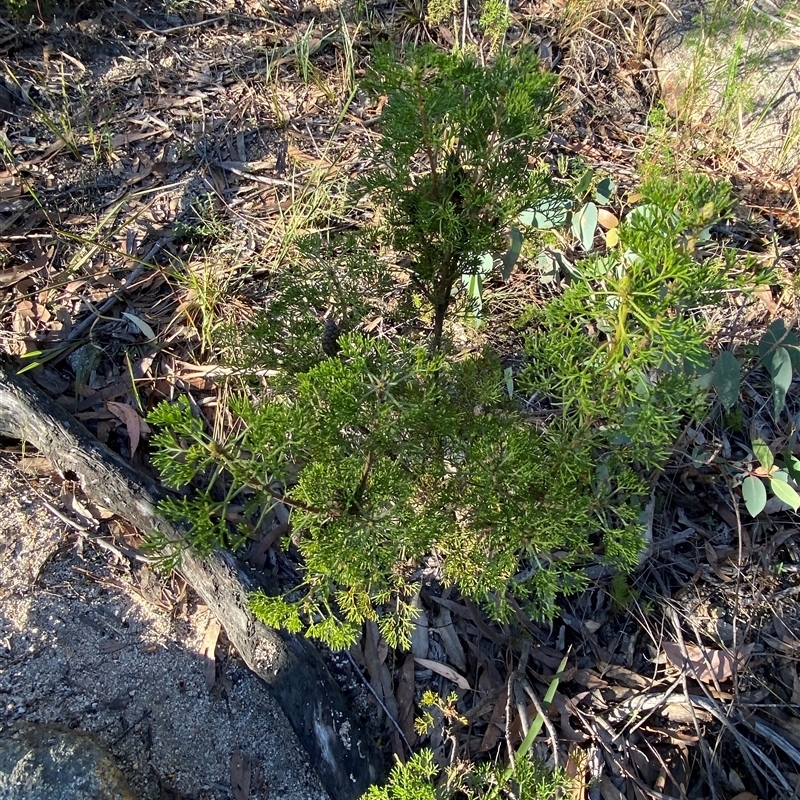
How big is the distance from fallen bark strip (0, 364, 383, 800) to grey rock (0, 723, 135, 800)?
0.43m

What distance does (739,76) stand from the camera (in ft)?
10.1

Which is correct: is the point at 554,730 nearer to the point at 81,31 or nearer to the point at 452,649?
the point at 452,649

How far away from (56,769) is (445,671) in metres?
1.06

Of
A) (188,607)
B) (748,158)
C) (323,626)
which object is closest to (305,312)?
(323,626)

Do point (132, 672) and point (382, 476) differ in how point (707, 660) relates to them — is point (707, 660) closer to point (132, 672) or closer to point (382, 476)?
point (382, 476)

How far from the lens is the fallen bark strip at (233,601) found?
1.78m

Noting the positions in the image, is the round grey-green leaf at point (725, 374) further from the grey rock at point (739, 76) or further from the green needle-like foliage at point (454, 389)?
the grey rock at point (739, 76)

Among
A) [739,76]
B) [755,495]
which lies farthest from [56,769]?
[739,76]

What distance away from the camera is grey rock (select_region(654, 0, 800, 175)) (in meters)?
2.94

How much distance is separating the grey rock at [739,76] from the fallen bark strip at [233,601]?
2670 mm

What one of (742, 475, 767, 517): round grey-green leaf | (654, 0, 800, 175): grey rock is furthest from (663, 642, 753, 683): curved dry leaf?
(654, 0, 800, 175): grey rock

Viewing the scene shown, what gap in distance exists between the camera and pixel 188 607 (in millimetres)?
2098

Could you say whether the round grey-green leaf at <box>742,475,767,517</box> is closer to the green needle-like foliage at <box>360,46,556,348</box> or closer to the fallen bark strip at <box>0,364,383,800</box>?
the green needle-like foliage at <box>360,46,556,348</box>

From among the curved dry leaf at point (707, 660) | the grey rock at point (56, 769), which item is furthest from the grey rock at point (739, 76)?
the grey rock at point (56, 769)
